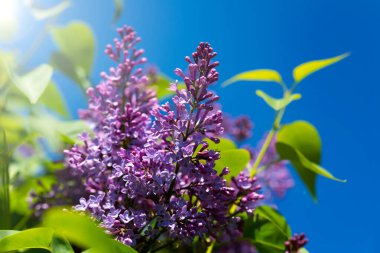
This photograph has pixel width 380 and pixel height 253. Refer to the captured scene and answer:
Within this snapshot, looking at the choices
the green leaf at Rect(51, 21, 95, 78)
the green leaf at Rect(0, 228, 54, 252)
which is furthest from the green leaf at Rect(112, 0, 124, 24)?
the green leaf at Rect(0, 228, 54, 252)

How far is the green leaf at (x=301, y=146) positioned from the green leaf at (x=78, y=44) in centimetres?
82

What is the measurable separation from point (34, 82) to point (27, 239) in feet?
1.79

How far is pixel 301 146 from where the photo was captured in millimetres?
1558

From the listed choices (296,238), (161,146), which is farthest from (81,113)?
(296,238)

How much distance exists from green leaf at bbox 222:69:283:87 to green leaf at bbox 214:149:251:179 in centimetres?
45

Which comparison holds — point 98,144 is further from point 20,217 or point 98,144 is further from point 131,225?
point 20,217

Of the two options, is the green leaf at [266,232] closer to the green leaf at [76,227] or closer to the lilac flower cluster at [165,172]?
the lilac flower cluster at [165,172]

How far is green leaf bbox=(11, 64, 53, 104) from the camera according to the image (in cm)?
112

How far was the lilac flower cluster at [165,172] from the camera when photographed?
91 centimetres

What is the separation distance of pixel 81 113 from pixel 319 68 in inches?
30.6

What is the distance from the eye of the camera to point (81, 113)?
127 cm

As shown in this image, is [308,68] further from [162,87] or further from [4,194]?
[4,194]

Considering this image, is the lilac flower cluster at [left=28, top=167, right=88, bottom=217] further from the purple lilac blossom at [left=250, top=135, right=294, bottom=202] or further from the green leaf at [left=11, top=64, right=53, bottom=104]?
the purple lilac blossom at [left=250, top=135, right=294, bottom=202]

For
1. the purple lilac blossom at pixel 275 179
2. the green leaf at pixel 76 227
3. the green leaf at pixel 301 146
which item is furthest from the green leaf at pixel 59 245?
the purple lilac blossom at pixel 275 179
